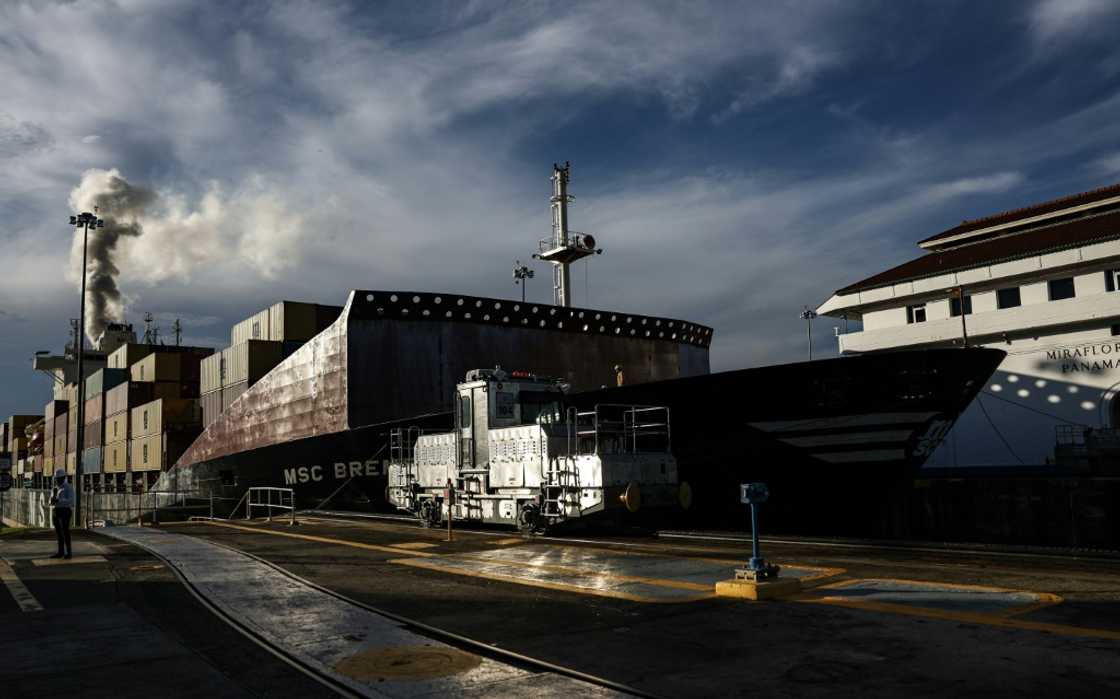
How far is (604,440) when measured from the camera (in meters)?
18.3

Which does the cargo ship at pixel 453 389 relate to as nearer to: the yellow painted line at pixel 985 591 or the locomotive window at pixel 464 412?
the locomotive window at pixel 464 412

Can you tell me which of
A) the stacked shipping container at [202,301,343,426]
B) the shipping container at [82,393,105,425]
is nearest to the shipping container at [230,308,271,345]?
the stacked shipping container at [202,301,343,426]

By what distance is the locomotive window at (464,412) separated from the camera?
2005 centimetres

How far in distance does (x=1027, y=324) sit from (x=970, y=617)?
29.1 m

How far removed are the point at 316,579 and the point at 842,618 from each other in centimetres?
744

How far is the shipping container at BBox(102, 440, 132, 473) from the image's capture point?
50844 millimetres

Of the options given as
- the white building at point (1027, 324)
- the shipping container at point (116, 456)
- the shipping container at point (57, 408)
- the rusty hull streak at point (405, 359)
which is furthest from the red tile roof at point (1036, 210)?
the shipping container at point (57, 408)

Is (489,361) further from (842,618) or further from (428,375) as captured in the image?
(842,618)

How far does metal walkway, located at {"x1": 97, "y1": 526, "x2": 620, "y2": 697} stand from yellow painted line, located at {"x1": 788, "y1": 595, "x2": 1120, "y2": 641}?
4085 mm

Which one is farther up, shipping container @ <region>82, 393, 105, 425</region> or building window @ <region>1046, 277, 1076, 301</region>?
building window @ <region>1046, 277, 1076, 301</region>

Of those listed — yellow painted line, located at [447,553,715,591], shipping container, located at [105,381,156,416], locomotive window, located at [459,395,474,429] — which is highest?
shipping container, located at [105,381,156,416]

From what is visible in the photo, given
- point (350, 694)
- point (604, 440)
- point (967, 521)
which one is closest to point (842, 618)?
point (350, 694)

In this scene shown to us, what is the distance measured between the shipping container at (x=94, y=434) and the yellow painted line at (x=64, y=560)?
4631cm

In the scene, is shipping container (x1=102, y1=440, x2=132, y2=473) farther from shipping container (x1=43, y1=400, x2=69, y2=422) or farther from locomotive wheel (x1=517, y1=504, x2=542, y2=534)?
locomotive wheel (x1=517, y1=504, x2=542, y2=534)
